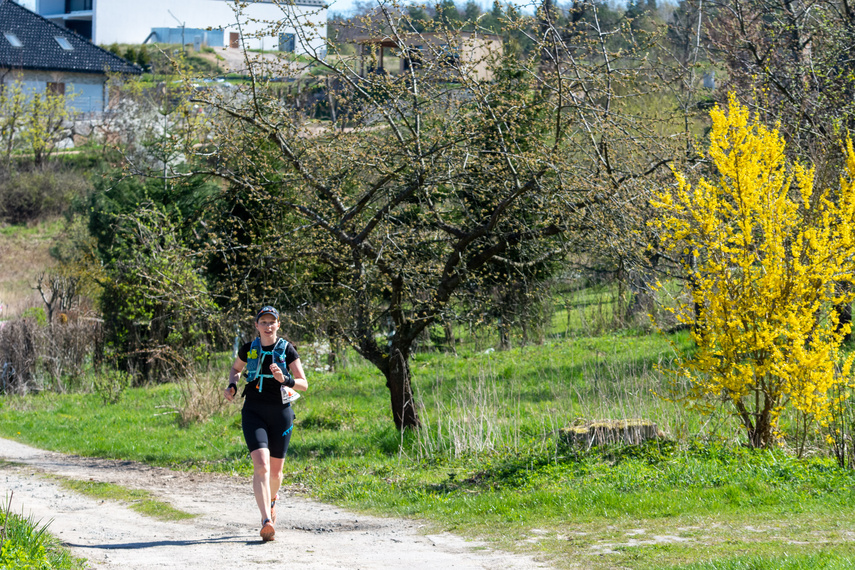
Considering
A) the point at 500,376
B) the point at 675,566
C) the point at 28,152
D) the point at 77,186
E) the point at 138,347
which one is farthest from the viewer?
the point at 28,152

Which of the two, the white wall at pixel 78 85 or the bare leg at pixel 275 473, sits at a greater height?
the white wall at pixel 78 85

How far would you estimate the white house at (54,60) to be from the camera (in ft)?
171

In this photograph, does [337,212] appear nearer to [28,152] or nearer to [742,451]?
[742,451]

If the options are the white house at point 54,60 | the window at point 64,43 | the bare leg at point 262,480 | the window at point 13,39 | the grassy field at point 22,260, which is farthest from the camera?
the window at point 64,43

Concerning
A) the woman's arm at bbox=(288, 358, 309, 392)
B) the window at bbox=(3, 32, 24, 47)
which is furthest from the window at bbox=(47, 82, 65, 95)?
the woman's arm at bbox=(288, 358, 309, 392)

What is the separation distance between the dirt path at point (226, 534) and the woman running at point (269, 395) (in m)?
0.48

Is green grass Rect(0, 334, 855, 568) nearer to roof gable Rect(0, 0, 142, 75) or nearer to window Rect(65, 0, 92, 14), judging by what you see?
roof gable Rect(0, 0, 142, 75)

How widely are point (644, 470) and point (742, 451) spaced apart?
103 cm

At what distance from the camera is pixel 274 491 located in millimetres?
7039

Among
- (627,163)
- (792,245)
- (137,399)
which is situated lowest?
(137,399)

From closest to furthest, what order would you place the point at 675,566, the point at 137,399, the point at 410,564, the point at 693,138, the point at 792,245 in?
1. the point at 675,566
2. the point at 410,564
3. the point at 792,245
4. the point at 693,138
5. the point at 137,399

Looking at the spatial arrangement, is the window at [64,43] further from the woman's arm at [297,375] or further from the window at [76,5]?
the woman's arm at [297,375]

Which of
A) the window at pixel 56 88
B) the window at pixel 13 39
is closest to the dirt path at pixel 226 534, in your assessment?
the window at pixel 56 88

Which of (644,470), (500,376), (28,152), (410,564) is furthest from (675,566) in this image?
(28,152)
